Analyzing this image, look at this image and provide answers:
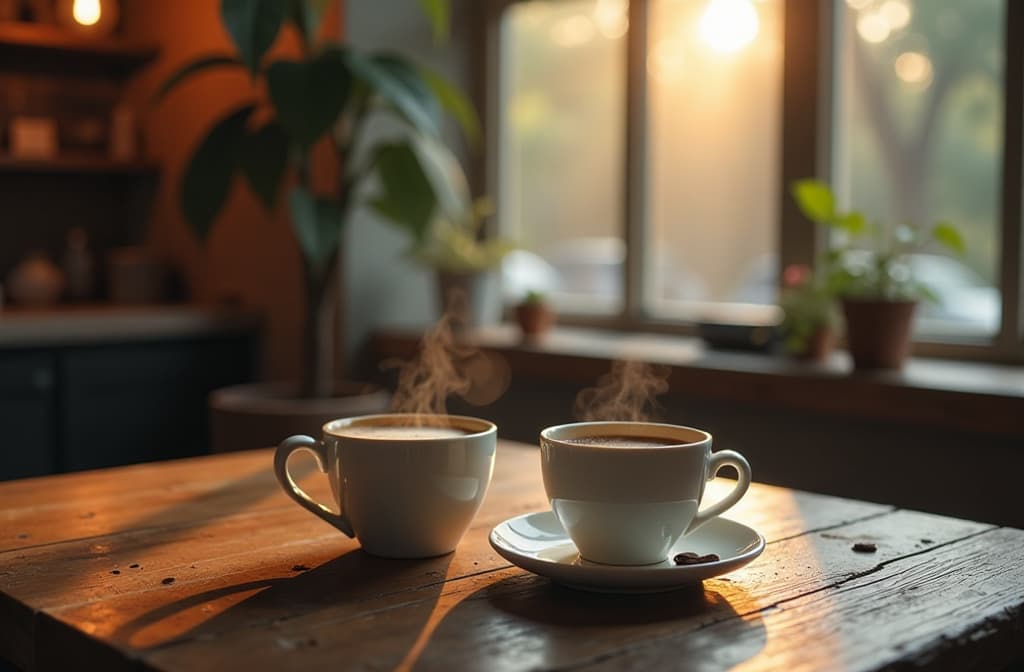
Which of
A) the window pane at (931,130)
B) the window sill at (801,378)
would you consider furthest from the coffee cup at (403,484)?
the window pane at (931,130)

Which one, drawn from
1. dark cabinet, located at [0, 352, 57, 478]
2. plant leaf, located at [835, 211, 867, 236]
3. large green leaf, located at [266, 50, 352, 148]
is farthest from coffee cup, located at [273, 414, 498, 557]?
dark cabinet, located at [0, 352, 57, 478]

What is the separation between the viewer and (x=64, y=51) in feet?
12.2

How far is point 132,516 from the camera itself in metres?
1.22

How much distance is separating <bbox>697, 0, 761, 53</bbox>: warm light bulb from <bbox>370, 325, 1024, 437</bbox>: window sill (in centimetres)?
76

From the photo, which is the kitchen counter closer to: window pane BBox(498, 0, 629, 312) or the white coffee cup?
window pane BBox(498, 0, 629, 312)

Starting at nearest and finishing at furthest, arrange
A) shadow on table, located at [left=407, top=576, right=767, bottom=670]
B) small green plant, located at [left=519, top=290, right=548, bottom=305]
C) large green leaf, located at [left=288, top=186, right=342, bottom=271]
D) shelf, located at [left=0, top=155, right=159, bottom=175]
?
shadow on table, located at [left=407, top=576, right=767, bottom=670] → large green leaf, located at [left=288, top=186, right=342, bottom=271] → small green plant, located at [left=519, top=290, right=548, bottom=305] → shelf, located at [left=0, top=155, right=159, bottom=175]

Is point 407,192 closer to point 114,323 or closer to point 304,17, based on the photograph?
point 304,17

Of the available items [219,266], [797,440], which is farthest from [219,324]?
[797,440]

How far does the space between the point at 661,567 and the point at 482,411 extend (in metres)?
2.21

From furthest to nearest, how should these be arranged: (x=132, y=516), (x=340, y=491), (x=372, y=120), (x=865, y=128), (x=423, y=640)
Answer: (x=372, y=120), (x=865, y=128), (x=132, y=516), (x=340, y=491), (x=423, y=640)

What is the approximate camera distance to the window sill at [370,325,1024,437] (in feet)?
6.51

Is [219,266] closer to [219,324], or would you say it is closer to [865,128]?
[219,324]

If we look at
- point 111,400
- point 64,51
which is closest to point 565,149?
point 111,400

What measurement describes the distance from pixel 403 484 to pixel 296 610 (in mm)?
160
